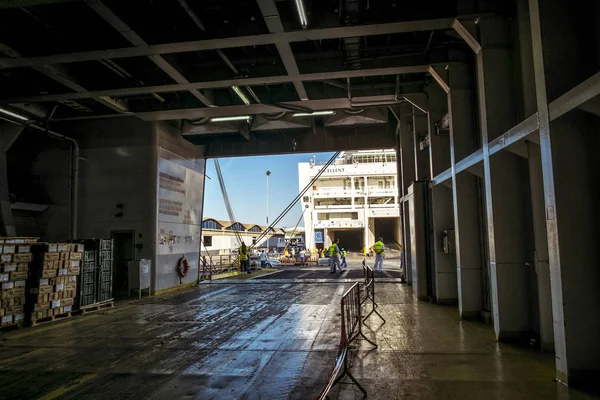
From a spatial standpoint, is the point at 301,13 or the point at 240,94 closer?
the point at 301,13

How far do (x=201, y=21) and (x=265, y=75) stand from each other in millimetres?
2267

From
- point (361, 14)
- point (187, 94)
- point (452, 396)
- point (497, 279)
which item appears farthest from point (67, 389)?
point (187, 94)

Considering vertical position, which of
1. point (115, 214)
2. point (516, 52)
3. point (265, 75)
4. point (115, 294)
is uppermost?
point (265, 75)

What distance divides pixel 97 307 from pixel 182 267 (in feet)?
13.8

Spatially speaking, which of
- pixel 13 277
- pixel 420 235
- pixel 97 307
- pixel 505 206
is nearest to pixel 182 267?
pixel 97 307

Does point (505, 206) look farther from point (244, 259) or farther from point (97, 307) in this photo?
point (244, 259)

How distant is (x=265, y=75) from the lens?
9266 millimetres

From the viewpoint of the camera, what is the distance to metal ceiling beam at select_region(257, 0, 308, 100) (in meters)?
6.46

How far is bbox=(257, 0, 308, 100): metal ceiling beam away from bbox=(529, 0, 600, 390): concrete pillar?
13.6 ft

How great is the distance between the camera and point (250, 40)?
7.55m

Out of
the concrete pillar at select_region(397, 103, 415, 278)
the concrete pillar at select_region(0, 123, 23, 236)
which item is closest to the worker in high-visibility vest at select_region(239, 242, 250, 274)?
the concrete pillar at select_region(397, 103, 415, 278)

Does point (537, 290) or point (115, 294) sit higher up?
point (537, 290)

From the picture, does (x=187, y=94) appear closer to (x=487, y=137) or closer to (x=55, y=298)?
(x=55, y=298)

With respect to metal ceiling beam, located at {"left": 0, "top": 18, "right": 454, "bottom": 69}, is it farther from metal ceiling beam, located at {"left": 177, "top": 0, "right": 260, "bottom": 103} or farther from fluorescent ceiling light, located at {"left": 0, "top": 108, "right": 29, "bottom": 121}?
fluorescent ceiling light, located at {"left": 0, "top": 108, "right": 29, "bottom": 121}
